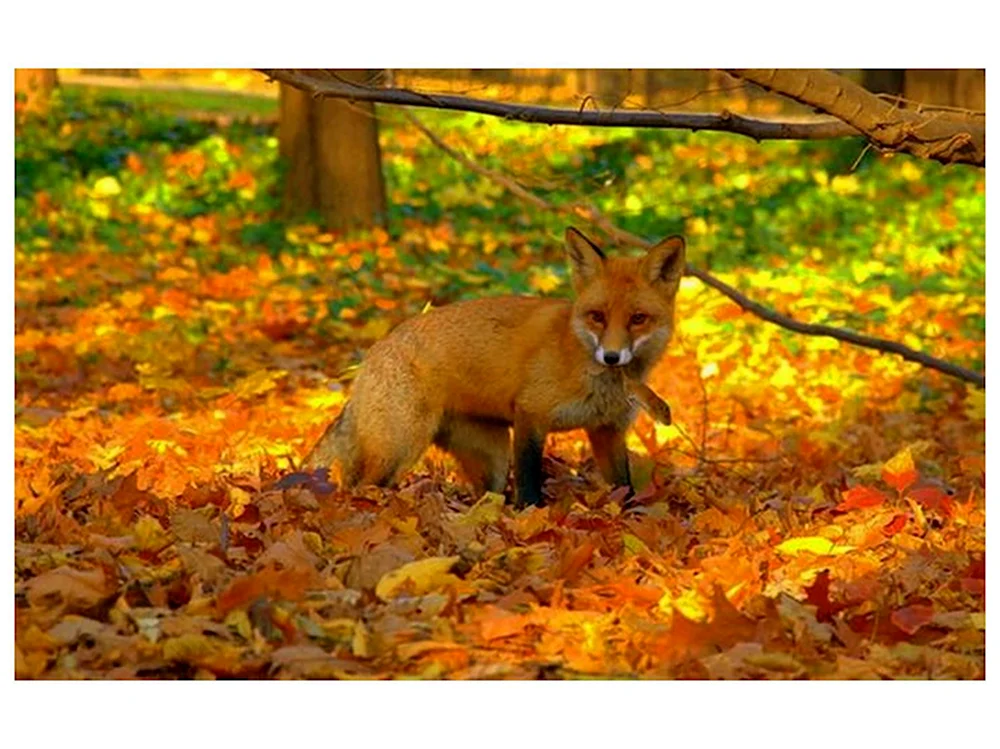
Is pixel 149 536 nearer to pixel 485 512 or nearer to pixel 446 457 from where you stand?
pixel 485 512

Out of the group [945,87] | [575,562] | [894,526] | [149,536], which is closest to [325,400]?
[149,536]

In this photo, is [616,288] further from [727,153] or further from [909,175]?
[727,153]

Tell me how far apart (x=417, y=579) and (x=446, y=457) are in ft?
10.7

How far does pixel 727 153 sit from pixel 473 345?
1412cm

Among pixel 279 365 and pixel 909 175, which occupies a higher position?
pixel 909 175

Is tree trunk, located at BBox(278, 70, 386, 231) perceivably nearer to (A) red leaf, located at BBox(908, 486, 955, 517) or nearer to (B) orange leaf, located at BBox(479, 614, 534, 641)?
(A) red leaf, located at BBox(908, 486, 955, 517)

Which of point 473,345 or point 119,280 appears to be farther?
point 119,280

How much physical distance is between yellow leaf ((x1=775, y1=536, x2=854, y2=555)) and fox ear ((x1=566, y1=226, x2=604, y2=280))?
180cm

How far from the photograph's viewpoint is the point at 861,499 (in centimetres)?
660

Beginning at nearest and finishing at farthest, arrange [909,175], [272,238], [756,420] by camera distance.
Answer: [756,420]
[272,238]
[909,175]

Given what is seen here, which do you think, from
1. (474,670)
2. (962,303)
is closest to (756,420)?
(962,303)

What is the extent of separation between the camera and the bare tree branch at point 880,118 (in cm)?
586

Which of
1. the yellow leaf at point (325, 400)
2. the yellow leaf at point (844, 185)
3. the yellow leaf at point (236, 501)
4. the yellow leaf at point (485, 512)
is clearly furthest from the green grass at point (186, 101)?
the yellow leaf at point (485, 512)

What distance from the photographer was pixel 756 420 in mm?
11055
